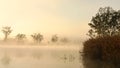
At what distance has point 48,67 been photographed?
24.8 metres

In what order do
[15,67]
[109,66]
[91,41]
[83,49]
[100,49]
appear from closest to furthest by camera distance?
1. [109,66]
2. [15,67]
3. [100,49]
4. [91,41]
5. [83,49]

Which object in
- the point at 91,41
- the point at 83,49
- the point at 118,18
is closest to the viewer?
the point at 91,41

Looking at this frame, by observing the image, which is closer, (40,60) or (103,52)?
(103,52)

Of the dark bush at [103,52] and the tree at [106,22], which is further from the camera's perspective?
the tree at [106,22]

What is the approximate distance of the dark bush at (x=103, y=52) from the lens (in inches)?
958

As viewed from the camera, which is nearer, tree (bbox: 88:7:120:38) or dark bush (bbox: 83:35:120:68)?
dark bush (bbox: 83:35:120:68)

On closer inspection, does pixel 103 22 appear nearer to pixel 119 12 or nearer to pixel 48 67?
pixel 119 12

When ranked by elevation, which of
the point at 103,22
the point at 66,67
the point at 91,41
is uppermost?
the point at 103,22

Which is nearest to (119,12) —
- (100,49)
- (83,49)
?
(83,49)

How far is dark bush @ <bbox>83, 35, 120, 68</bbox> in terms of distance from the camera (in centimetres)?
2433

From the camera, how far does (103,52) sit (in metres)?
26.2

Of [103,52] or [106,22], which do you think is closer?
[103,52]

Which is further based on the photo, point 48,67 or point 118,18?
point 118,18

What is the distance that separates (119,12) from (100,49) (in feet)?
55.1
